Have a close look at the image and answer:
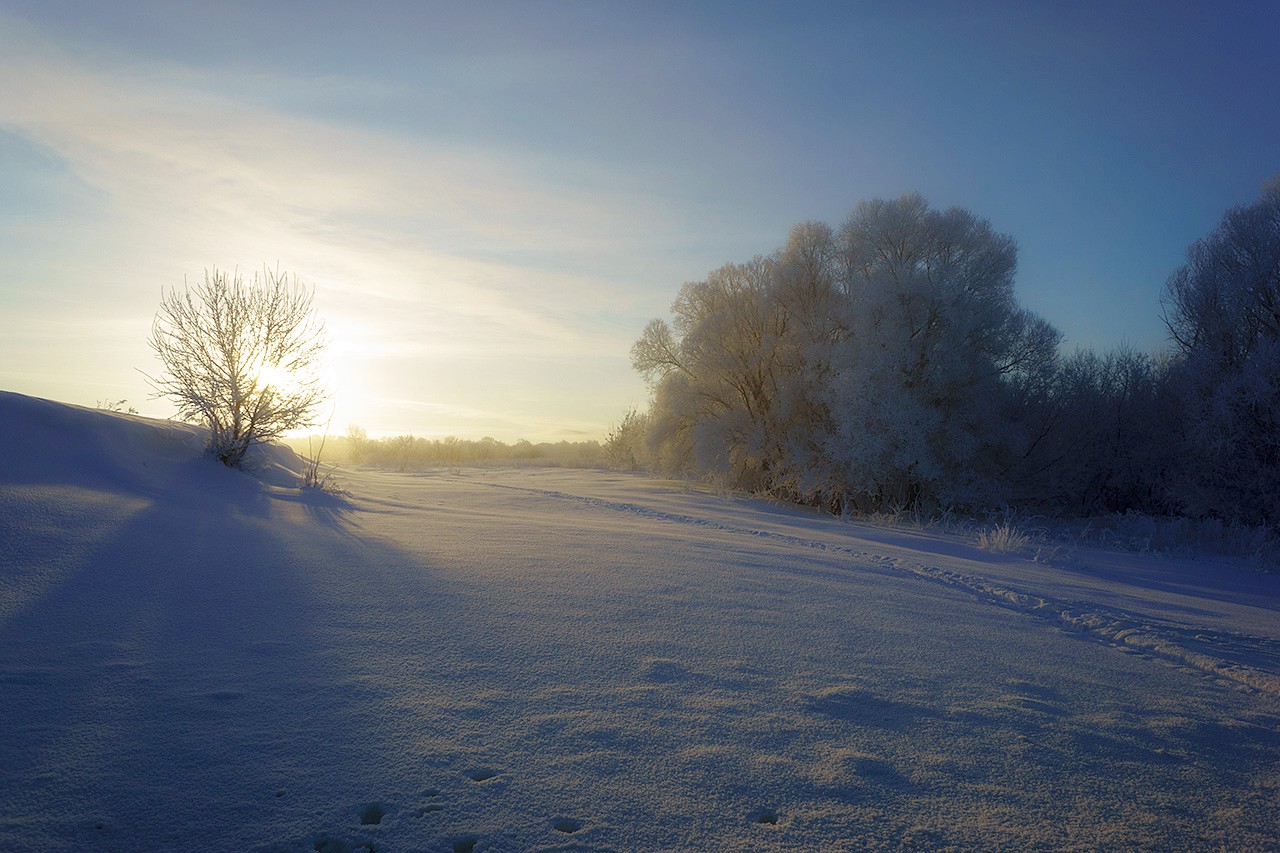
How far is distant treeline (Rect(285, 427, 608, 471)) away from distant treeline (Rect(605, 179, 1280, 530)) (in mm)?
12666

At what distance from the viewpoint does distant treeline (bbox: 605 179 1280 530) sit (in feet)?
46.1

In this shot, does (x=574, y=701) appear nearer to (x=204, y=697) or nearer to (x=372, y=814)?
(x=372, y=814)

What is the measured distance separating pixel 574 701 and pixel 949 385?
45.1 ft

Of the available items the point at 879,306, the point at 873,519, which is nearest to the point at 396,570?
the point at 873,519

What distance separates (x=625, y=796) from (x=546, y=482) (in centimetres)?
1579

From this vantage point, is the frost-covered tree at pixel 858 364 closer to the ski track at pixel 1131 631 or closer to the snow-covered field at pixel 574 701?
the ski track at pixel 1131 631

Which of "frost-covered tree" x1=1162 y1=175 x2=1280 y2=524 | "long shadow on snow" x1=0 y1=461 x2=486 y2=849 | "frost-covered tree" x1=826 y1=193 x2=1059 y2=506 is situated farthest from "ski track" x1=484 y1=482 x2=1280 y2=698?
"frost-covered tree" x1=1162 y1=175 x2=1280 y2=524

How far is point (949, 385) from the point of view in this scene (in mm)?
14609

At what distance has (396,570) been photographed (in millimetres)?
5105

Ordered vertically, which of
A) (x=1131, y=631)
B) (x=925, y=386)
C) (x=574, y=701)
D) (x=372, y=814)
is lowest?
(x=372, y=814)

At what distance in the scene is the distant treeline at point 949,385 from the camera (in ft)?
46.1

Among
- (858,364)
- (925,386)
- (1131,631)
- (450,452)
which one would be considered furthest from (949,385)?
(450,452)

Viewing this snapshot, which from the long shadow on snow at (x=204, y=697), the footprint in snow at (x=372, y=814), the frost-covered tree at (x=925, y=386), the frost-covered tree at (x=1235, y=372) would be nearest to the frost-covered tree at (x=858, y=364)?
the frost-covered tree at (x=925, y=386)

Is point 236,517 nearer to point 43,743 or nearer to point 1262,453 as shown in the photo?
point 43,743
